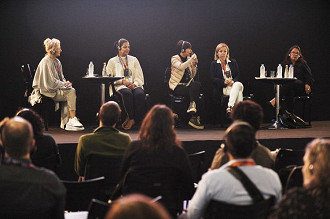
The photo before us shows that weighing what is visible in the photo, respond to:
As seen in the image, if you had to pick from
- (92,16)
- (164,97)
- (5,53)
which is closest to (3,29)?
(5,53)

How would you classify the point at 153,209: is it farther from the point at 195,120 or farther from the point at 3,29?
the point at 3,29

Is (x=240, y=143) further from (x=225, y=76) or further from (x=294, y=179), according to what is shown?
(x=225, y=76)

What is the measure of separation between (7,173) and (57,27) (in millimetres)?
6104

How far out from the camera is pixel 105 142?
4027 mm

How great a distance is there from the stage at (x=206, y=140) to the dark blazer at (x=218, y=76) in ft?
1.79

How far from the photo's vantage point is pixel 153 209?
1.27m

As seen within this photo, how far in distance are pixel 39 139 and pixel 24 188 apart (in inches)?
59.8

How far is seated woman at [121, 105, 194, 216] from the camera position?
3.29 meters

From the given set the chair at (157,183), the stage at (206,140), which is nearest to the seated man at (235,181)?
the chair at (157,183)

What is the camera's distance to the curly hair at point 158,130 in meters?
3.37

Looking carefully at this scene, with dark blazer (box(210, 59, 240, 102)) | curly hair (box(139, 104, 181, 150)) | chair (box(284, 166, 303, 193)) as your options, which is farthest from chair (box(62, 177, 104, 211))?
dark blazer (box(210, 59, 240, 102))

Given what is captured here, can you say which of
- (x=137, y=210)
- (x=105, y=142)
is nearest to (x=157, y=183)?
(x=105, y=142)

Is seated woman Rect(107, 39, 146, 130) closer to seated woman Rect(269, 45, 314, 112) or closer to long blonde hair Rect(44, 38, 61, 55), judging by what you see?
long blonde hair Rect(44, 38, 61, 55)

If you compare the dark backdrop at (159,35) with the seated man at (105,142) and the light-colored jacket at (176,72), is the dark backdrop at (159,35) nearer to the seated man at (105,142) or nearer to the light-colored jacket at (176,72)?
the light-colored jacket at (176,72)
